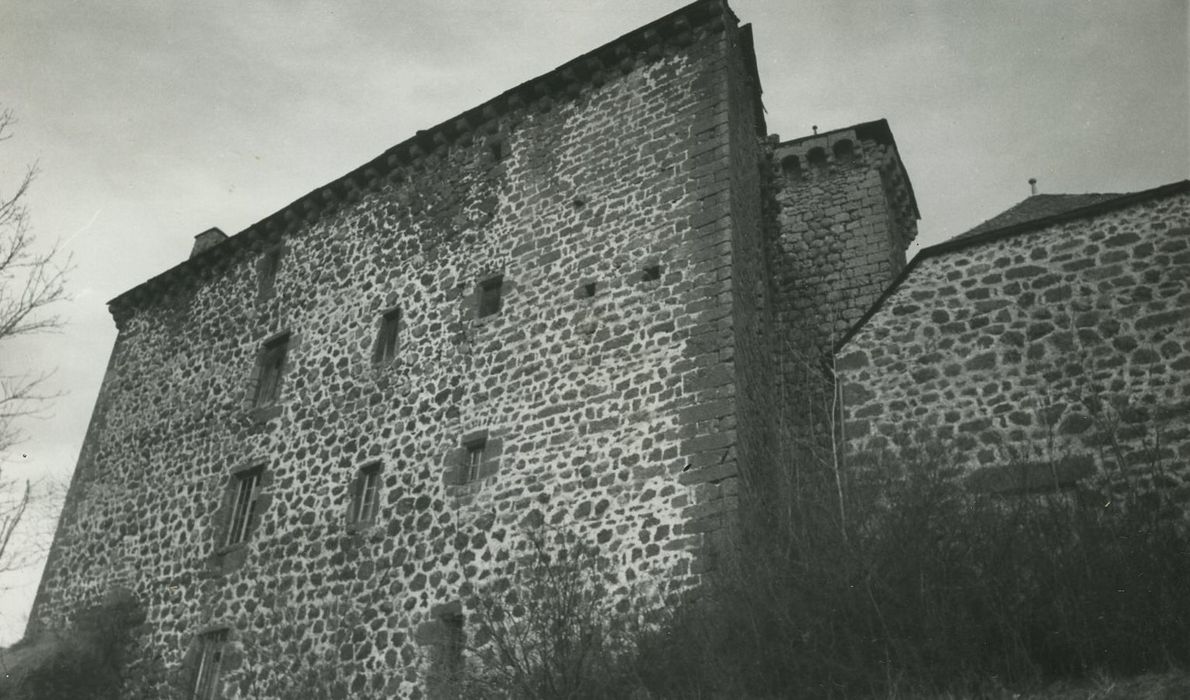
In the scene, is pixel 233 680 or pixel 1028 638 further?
pixel 233 680

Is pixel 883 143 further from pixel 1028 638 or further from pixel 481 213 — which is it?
pixel 1028 638

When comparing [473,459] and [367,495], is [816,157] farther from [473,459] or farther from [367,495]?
[367,495]

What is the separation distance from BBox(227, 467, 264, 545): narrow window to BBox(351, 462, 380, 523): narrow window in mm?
2195

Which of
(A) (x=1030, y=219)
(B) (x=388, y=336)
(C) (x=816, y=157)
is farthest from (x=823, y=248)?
(B) (x=388, y=336)

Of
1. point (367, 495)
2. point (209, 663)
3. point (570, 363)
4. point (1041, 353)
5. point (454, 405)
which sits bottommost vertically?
point (209, 663)

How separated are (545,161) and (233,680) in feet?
26.2

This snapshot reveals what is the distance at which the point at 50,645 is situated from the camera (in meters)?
14.9

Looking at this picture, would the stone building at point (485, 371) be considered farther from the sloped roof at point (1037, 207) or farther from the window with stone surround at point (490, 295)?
the sloped roof at point (1037, 207)

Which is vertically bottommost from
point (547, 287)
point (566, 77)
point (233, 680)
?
point (233, 680)

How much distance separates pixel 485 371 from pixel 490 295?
1.26m

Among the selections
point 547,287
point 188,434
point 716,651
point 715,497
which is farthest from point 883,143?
point 188,434

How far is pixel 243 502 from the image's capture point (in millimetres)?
14539

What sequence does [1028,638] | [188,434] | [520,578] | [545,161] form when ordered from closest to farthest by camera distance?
[1028,638] → [520,578] → [545,161] → [188,434]

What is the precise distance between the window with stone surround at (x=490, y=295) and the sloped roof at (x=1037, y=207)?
5775 mm
